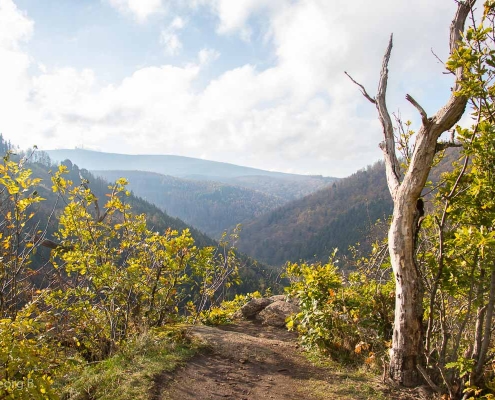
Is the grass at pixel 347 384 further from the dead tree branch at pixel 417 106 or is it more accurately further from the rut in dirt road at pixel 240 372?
the dead tree branch at pixel 417 106

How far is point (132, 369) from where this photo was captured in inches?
218

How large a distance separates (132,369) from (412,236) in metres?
4.81

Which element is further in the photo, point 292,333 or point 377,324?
point 292,333

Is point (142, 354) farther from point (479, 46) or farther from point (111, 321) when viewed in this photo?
point (479, 46)

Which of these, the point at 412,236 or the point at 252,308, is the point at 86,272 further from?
the point at 252,308

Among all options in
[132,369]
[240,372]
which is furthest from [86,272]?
[240,372]

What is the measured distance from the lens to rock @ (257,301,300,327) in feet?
37.2

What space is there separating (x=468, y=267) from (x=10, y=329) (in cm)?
580

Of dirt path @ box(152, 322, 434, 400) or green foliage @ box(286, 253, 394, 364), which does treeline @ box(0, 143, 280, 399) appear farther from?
green foliage @ box(286, 253, 394, 364)

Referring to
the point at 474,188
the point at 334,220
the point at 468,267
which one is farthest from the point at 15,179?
the point at 334,220

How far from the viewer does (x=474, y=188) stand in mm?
4238

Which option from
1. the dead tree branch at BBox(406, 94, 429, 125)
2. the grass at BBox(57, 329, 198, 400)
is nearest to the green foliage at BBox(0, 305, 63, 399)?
the grass at BBox(57, 329, 198, 400)

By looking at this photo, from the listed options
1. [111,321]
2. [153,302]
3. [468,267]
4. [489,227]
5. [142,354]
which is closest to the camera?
[489,227]

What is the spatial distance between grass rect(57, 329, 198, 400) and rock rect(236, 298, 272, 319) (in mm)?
5200
